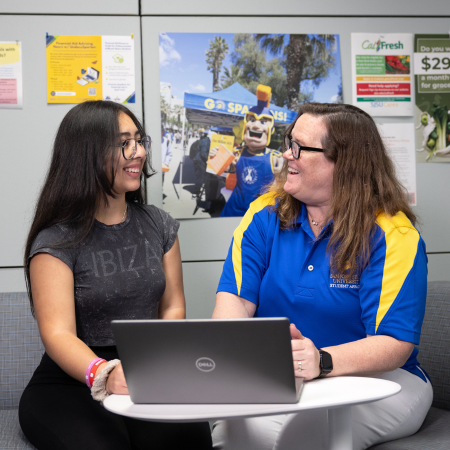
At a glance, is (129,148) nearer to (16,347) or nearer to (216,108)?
(216,108)

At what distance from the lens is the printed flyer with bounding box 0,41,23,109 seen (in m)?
1.94

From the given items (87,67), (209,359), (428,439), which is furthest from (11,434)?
(87,67)

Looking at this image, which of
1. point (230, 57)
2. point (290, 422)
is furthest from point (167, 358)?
point (230, 57)

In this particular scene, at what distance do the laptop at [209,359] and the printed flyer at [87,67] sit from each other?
4.38 ft

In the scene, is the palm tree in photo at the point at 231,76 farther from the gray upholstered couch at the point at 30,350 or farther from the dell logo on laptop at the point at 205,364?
the dell logo on laptop at the point at 205,364

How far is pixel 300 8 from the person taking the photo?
208cm

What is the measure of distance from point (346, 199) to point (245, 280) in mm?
416

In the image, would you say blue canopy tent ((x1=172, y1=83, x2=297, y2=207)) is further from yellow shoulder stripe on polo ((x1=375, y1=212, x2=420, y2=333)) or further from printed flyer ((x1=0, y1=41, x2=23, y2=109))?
yellow shoulder stripe on polo ((x1=375, y1=212, x2=420, y2=333))

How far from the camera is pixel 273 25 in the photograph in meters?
2.07

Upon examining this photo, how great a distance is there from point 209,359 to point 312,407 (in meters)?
0.21

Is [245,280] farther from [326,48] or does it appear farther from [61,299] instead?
[326,48]

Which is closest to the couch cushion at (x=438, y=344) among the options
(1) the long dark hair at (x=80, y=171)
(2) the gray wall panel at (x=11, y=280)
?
(1) the long dark hair at (x=80, y=171)

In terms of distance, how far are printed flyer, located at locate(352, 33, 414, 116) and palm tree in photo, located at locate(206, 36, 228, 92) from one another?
0.59 m

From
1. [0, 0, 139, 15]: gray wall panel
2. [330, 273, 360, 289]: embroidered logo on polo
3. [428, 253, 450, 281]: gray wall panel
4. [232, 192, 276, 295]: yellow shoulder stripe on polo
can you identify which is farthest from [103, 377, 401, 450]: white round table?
[0, 0, 139, 15]: gray wall panel
